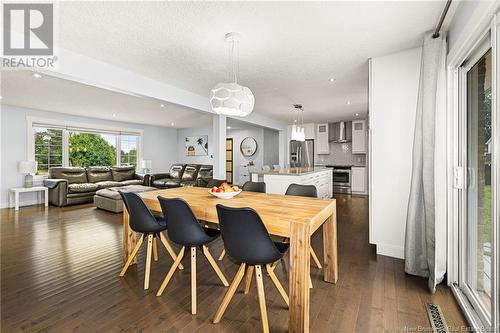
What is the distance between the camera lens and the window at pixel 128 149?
8.26 meters

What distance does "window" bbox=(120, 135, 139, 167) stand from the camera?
8258 mm

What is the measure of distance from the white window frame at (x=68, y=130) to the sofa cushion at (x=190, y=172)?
206 cm

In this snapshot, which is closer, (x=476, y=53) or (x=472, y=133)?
(x=476, y=53)

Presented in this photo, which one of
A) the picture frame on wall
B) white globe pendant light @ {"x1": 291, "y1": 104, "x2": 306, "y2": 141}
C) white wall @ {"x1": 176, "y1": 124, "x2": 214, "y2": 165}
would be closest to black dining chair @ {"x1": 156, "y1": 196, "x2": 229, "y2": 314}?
white globe pendant light @ {"x1": 291, "y1": 104, "x2": 306, "y2": 141}

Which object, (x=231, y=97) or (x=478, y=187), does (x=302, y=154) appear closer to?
(x=231, y=97)

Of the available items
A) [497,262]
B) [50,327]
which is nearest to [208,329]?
[50,327]

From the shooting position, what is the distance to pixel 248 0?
1.90 metres

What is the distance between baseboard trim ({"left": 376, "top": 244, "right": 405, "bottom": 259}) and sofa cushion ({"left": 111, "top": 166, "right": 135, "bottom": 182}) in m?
7.26

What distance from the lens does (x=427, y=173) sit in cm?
225

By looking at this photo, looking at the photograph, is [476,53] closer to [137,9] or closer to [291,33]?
[291,33]

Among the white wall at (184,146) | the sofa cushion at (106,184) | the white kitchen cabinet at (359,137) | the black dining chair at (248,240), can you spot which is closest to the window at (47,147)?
the sofa cushion at (106,184)

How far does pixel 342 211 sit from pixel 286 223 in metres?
4.03

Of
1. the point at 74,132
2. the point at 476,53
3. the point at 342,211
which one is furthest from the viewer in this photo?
the point at 74,132

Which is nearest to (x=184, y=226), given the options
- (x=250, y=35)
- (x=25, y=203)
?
(x=250, y=35)
